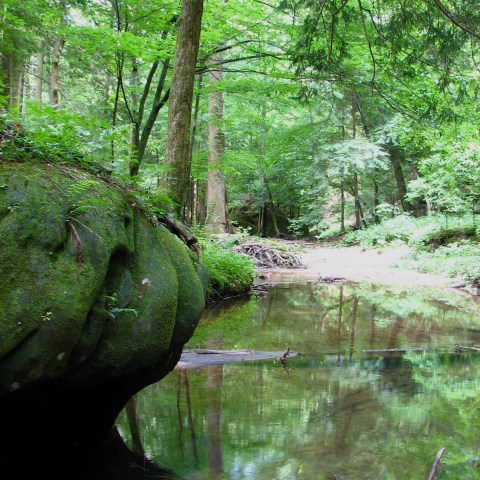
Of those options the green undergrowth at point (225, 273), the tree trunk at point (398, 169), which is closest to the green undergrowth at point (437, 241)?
the tree trunk at point (398, 169)

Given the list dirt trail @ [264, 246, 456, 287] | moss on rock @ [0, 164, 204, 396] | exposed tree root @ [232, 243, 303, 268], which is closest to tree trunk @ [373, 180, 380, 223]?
dirt trail @ [264, 246, 456, 287]

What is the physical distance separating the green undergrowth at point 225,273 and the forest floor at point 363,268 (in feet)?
12.1

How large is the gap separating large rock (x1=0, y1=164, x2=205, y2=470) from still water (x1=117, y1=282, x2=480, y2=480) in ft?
2.34

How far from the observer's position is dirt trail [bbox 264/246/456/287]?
51.2 ft

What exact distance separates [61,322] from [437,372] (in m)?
4.76

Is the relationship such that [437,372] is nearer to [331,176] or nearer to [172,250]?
[172,250]

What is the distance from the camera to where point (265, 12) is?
32.1 ft

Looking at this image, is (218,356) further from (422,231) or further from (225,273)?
(422,231)

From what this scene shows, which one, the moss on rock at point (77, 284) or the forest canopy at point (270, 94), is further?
the forest canopy at point (270, 94)

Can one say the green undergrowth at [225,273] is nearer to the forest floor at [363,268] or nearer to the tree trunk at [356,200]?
the forest floor at [363,268]

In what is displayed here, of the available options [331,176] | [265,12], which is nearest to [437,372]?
[265,12]

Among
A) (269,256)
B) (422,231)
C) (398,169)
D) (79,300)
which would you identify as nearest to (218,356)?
(79,300)

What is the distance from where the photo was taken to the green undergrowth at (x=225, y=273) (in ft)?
36.4

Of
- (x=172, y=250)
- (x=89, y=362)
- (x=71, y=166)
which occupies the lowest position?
(x=89, y=362)
